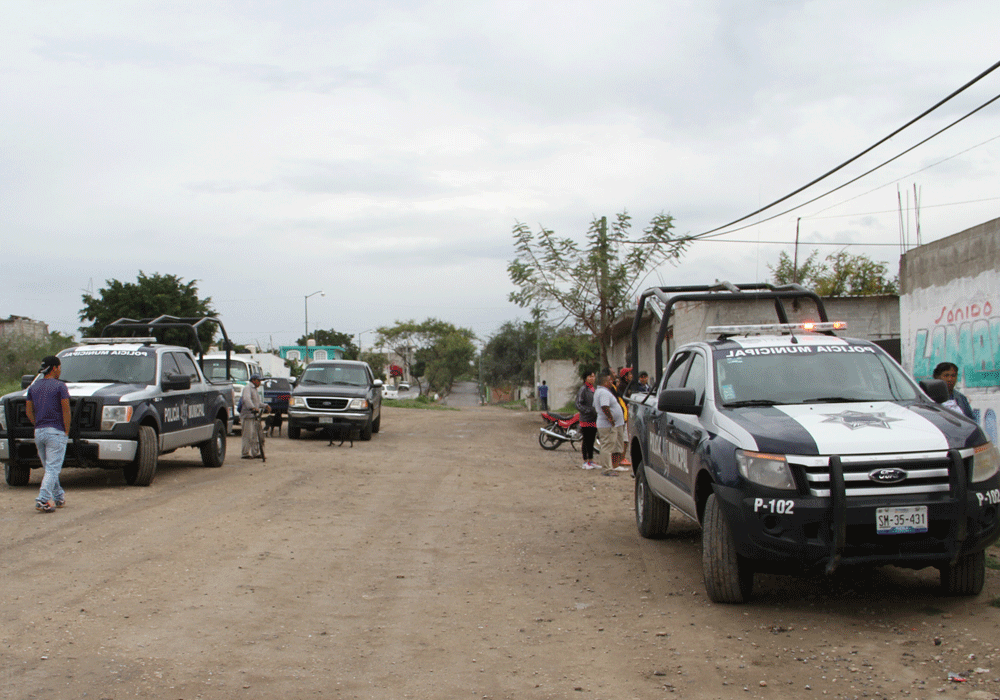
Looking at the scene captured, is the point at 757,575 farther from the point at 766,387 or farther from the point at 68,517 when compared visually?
the point at 68,517

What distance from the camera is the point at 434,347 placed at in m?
92.9

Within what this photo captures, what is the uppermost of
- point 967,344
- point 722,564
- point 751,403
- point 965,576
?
point 967,344

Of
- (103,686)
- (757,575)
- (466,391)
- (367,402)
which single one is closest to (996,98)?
(757,575)

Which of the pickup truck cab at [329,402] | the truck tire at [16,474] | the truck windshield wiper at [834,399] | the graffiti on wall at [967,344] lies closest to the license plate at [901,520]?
the truck windshield wiper at [834,399]

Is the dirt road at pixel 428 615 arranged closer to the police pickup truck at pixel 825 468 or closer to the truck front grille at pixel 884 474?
the police pickup truck at pixel 825 468

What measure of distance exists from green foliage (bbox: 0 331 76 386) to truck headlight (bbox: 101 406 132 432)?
2862 centimetres

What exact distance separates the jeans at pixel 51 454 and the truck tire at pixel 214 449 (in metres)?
4.50

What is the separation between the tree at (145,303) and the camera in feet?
115

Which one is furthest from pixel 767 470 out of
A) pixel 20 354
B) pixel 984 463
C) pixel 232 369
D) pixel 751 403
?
pixel 20 354

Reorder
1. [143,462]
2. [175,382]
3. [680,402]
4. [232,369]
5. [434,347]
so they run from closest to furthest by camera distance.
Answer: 1. [680,402]
2. [143,462]
3. [175,382]
4. [232,369]
5. [434,347]

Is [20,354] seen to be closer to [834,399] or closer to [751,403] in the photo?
[751,403]

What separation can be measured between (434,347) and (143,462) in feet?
266

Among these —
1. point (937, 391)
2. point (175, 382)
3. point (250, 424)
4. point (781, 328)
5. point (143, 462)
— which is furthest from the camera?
point (250, 424)

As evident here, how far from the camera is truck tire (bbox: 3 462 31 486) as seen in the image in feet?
39.0
